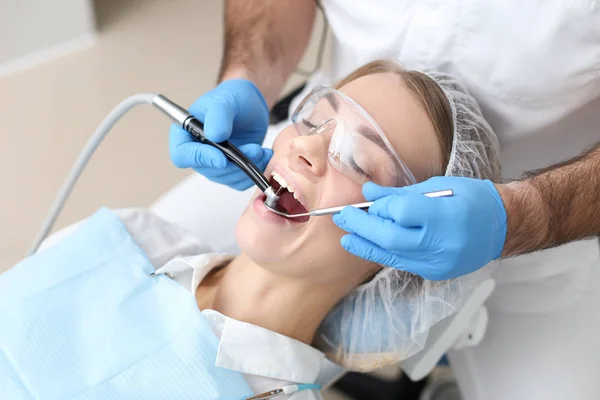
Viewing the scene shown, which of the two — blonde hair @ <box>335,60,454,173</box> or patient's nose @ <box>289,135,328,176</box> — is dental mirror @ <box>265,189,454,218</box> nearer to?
patient's nose @ <box>289,135,328,176</box>

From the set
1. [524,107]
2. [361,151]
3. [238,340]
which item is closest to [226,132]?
[361,151]

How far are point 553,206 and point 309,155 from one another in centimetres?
42

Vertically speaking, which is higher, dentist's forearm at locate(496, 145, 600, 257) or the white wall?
the white wall

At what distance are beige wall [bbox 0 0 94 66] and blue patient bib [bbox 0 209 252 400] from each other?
1800 millimetres

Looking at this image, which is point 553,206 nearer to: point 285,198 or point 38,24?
point 285,198

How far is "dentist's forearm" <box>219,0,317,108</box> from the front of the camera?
1586mm

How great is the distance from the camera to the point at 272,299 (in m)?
1.28

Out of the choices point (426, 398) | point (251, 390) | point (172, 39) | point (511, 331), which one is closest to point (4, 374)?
point (251, 390)

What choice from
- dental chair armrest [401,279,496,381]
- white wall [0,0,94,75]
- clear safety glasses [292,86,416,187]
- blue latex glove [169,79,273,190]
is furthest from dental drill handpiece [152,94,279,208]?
white wall [0,0,94,75]

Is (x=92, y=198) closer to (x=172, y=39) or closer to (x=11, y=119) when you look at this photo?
(x=11, y=119)

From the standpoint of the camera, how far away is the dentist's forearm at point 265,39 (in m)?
1.59

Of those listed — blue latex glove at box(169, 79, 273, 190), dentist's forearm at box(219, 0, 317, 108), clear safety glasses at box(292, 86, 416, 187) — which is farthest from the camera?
dentist's forearm at box(219, 0, 317, 108)

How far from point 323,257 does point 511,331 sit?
24.7 inches

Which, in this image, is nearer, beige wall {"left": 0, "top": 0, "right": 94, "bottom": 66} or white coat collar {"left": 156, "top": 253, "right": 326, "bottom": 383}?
white coat collar {"left": 156, "top": 253, "right": 326, "bottom": 383}
